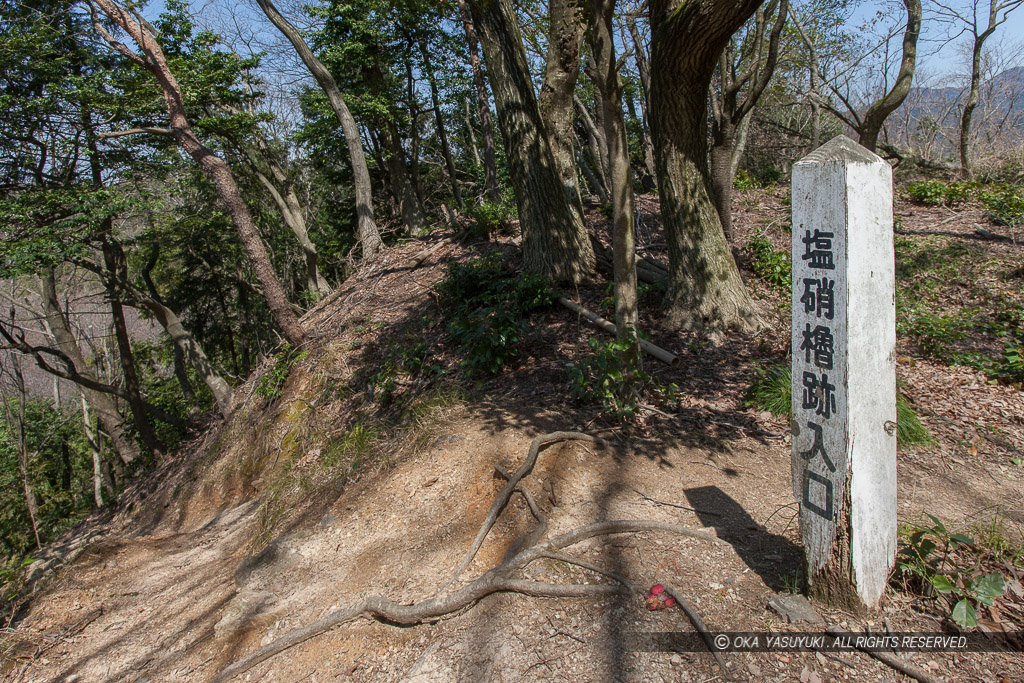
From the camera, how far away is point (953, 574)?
9.31ft

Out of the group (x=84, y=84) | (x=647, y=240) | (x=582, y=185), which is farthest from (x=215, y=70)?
(x=647, y=240)

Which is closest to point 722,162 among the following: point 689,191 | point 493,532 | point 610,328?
point 689,191

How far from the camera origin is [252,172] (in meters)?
17.1

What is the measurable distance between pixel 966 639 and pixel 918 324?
512 centimetres

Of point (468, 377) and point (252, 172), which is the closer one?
point (468, 377)

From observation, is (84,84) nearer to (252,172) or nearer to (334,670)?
(252,172)

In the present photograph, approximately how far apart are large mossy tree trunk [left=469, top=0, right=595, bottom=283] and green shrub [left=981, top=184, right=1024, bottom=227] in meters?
6.52

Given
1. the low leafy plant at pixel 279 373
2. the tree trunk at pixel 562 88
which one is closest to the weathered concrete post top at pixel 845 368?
the tree trunk at pixel 562 88

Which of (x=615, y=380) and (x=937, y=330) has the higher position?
(x=615, y=380)

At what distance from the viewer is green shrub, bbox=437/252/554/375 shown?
264 inches

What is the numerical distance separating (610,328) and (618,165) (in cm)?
235

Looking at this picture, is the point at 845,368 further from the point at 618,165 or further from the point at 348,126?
the point at 348,126

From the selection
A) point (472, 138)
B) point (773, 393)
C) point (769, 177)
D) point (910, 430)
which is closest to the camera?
point (910, 430)

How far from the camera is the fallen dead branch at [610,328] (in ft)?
20.4
